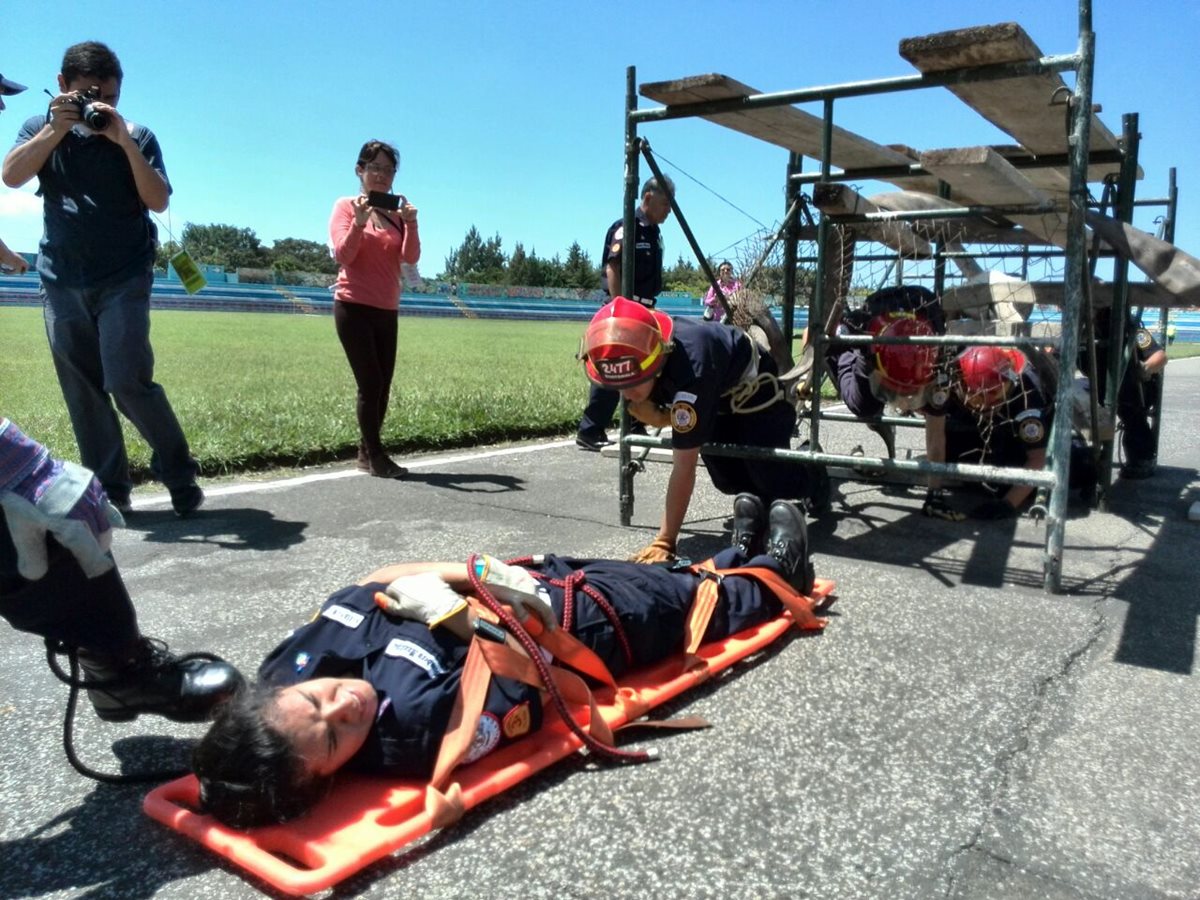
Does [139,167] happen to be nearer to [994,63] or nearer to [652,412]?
[652,412]

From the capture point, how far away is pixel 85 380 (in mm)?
4680

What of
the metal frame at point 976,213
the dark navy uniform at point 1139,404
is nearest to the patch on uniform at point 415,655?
the metal frame at point 976,213

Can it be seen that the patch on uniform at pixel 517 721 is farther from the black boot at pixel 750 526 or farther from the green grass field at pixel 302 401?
the green grass field at pixel 302 401

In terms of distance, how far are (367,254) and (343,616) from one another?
395 cm

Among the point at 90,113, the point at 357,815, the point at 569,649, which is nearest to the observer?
the point at 357,815

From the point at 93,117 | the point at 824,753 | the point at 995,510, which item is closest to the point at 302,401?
the point at 93,117

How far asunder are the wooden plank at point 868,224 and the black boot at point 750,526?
1387 millimetres

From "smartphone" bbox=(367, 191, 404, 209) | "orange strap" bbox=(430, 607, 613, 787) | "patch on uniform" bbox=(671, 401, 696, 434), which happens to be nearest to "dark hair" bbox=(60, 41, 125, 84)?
"smartphone" bbox=(367, 191, 404, 209)

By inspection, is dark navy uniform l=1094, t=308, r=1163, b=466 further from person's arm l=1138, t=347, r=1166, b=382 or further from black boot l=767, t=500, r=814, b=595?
black boot l=767, t=500, r=814, b=595

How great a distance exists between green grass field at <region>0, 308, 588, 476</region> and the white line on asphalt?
376mm

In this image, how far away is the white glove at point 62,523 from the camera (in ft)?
6.72

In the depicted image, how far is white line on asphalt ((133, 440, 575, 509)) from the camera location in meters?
5.28

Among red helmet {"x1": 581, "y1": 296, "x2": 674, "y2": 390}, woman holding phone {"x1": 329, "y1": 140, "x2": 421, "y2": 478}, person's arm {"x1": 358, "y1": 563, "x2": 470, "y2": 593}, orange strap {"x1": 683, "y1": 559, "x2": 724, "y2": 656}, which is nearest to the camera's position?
person's arm {"x1": 358, "y1": 563, "x2": 470, "y2": 593}

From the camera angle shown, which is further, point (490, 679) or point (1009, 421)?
point (1009, 421)
